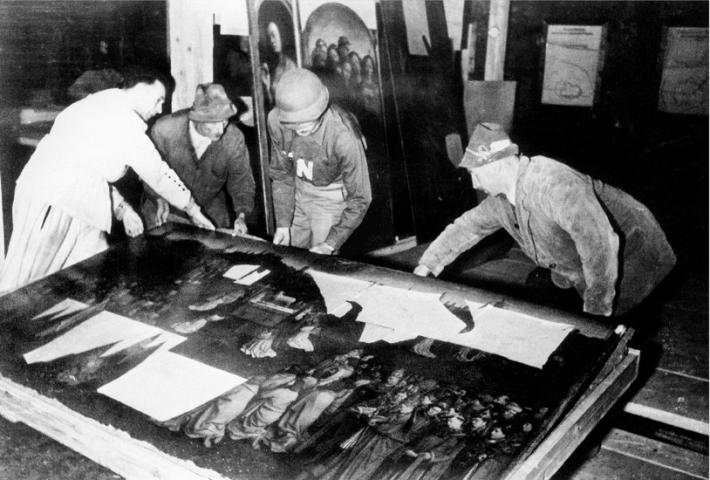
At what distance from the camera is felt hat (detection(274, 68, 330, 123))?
9.38 ft

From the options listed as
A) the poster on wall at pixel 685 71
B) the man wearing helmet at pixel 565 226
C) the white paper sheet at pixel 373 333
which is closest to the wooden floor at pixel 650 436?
the man wearing helmet at pixel 565 226

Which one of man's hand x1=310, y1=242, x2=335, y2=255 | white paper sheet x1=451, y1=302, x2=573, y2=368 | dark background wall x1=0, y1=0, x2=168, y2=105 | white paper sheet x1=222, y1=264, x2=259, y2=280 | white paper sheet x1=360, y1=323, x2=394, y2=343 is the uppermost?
dark background wall x1=0, y1=0, x2=168, y2=105

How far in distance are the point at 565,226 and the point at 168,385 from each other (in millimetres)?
1594

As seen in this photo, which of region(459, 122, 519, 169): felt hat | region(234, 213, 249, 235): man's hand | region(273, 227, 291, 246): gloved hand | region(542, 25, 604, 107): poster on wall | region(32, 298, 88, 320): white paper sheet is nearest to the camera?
region(32, 298, 88, 320): white paper sheet

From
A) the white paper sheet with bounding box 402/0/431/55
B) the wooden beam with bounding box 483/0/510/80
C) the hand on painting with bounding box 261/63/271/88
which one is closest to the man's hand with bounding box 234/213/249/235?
the hand on painting with bounding box 261/63/271/88

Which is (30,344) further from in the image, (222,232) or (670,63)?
(670,63)

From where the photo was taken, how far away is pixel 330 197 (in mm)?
3186

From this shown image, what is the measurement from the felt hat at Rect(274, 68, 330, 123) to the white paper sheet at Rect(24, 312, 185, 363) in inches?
56.7

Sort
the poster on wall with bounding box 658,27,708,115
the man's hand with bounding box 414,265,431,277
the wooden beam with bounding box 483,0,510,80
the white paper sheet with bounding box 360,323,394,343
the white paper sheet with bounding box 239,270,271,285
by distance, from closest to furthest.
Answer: the white paper sheet with bounding box 360,323,394,343 → the white paper sheet with bounding box 239,270,271,285 → the man's hand with bounding box 414,265,431,277 → the poster on wall with bounding box 658,27,708,115 → the wooden beam with bounding box 483,0,510,80

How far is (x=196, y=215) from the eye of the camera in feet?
9.28

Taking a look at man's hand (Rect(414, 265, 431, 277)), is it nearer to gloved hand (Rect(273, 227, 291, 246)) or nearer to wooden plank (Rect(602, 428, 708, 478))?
gloved hand (Rect(273, 227, 291, 246))

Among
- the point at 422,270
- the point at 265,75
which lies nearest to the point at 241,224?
the point at 265,75

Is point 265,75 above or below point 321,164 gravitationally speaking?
above

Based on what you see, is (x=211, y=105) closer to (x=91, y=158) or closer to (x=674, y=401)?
(x=91, y=158)
